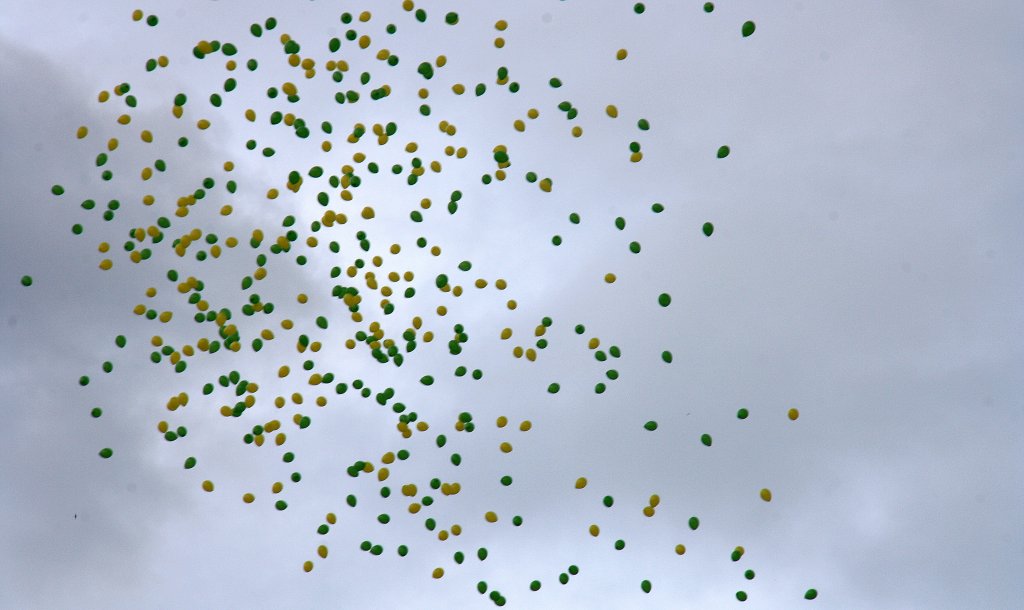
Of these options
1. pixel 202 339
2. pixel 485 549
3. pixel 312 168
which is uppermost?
pixel 312 168

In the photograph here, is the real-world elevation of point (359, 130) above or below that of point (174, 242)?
above

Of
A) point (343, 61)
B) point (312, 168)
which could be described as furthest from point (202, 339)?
point (343, 61)

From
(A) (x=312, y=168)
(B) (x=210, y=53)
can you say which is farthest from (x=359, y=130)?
(B) (x=210, y=53)

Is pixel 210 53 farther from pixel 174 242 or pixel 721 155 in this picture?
pixel 721 155

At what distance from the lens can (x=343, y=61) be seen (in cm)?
1295

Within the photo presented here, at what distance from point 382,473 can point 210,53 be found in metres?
4.24

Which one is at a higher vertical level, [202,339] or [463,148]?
[463,148]

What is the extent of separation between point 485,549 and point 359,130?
4042 mm

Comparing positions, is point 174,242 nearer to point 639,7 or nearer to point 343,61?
point 343,61

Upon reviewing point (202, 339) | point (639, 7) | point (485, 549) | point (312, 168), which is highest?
point (639, 7)

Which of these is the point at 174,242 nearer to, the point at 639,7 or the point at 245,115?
the point at 245,115

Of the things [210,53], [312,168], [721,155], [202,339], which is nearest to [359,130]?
[312,168]

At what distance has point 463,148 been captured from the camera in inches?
513

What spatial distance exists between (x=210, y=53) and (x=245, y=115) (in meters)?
0.69
